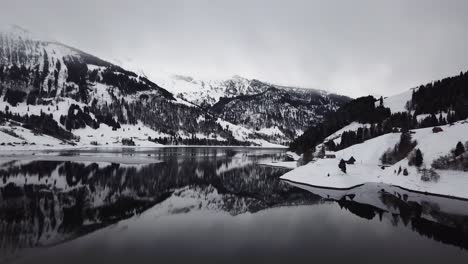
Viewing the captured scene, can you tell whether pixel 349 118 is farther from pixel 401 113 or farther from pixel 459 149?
pixel 459 149

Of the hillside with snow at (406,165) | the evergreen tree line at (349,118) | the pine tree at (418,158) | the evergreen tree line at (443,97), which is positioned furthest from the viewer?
the evergreen tree line at (349,118)

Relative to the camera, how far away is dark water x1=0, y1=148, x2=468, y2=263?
2570 cm

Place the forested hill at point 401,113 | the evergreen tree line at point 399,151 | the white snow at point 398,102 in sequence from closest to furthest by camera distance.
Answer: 1. the evergreen tree line at point 399,151
2. the forested hill at point 401,113
3. the white snow at point 398,102

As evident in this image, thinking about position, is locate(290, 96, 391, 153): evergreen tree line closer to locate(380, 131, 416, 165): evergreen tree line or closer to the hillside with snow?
the hillside with snow

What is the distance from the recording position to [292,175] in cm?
7750

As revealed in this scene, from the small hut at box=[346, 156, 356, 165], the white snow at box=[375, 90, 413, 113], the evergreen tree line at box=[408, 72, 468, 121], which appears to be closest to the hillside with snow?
the small hut at box=[346, 156, 356, 165]

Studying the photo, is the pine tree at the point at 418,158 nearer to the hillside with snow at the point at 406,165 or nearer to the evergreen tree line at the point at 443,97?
the hillside with snow at the point at 406,165

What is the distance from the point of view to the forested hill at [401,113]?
12800 cm

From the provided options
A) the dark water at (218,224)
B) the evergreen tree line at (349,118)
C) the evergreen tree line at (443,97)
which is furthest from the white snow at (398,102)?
the dark water at (218,224)


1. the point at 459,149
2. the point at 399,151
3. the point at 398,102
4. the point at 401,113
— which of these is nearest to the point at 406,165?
the point at 459,149

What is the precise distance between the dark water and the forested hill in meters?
68.9

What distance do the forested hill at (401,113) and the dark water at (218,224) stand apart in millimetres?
68886

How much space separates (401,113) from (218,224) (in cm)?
14492

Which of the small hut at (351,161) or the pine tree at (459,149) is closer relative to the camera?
the pine tree at (459,149)
